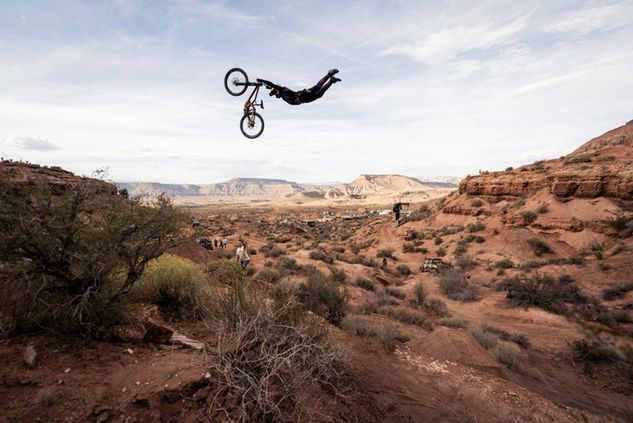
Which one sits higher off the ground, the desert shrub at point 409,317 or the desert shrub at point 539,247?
the desert shrub at point 539,247

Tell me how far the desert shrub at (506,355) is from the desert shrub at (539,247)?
15070 millimetres

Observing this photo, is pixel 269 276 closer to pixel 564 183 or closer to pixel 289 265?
pixel 289 265

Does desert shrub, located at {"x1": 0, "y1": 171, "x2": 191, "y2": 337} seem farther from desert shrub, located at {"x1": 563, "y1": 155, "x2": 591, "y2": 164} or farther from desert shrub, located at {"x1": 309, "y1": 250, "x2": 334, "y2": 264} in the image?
desert shrub, located at {"x1": 563, "y1": 155, "x2": 591, "y2": 164}

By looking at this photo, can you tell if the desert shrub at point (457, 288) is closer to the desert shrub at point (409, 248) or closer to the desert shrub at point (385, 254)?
the desert shrub at point (385, 254)

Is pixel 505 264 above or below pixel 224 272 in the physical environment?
below

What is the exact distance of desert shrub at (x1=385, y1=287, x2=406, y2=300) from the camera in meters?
16.1

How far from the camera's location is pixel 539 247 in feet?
71.5

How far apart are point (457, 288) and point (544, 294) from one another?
3781 millimetres

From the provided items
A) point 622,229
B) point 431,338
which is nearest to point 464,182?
point 622,229

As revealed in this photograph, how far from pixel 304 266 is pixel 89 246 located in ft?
46.7

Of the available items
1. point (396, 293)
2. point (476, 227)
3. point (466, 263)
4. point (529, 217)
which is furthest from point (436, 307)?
point (529, 217)

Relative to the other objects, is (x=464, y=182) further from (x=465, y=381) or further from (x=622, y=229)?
(x=465, y=381)

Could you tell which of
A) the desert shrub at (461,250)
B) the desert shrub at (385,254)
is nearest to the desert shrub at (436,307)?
the desert shrub at (461,250)

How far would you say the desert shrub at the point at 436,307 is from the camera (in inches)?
542
